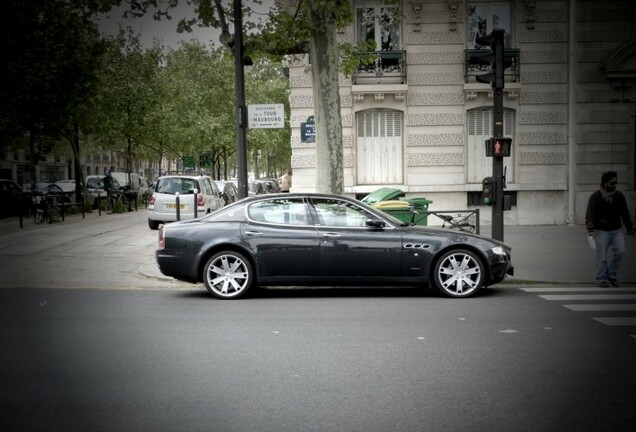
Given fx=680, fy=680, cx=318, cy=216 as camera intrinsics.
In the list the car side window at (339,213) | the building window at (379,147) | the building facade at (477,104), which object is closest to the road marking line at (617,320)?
the car side window at (339,213)

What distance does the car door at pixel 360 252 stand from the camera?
929 centimetres

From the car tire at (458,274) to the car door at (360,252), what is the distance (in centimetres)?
60

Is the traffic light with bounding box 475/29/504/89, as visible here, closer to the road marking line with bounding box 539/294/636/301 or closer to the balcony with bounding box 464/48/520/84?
the road marking line with bounding box 539/294/636/301

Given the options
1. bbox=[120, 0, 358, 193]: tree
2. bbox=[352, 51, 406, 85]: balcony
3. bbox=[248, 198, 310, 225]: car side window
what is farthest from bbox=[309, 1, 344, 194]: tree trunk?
bbox=[352, 51, 406, 85]: balcony

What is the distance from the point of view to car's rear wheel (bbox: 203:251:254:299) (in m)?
9.45

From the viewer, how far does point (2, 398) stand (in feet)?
16.1

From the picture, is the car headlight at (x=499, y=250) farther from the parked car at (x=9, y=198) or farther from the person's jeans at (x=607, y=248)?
the parked car at (x=9, y=198)

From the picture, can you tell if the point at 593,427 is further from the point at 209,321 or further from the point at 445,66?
the point at 445,66

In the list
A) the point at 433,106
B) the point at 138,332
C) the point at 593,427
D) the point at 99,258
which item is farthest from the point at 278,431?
the point at 433,106

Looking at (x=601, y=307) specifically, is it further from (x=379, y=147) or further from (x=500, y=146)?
(x=379, y=147)

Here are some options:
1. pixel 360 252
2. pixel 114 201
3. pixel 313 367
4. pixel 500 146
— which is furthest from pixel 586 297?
pixel 114 201

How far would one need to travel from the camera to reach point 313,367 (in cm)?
570

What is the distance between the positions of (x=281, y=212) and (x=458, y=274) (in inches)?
104

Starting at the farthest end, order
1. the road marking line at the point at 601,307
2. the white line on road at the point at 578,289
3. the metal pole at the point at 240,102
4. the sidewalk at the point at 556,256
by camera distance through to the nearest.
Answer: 1. the metal pole at the point at 240,102
2. the sidewalk at the point at 556,256
3. the white line on road at the point at 578,289
4. the road marking line at the point at 601,307
